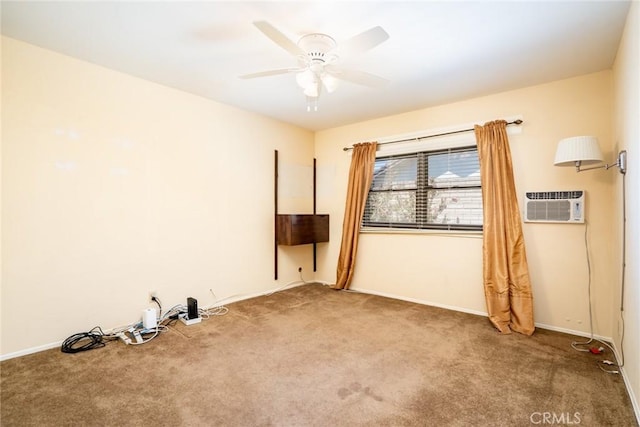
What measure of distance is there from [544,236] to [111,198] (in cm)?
423

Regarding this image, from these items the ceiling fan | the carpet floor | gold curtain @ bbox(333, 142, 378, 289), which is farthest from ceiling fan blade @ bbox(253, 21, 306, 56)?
gold curtain @ bbox(333, 142, 378, 289)

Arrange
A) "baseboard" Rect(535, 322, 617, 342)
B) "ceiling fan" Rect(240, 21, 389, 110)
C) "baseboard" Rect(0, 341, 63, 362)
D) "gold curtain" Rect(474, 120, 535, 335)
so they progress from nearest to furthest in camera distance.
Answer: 1. "ceiling fan" Rect(240, 21, 389, 110)
2. "baseboard" Rect(0, 341, 63, 362)
3. "baseboard" Rect(535, 322, 617, 342)
4. "gold curtain" Rect(474, 120, 535, 335)

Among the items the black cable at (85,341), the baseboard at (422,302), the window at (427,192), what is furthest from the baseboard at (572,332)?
the black cable at (85,341)

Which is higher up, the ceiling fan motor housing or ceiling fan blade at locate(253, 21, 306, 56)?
the ceiling fan motor housing

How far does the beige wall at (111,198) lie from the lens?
2424 millimetres

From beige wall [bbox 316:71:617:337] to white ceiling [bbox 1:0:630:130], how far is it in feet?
0.73

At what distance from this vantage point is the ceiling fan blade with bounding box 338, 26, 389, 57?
175 centimetres

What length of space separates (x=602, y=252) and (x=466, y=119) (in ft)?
6.12

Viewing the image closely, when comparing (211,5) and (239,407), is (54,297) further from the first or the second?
(211,5)

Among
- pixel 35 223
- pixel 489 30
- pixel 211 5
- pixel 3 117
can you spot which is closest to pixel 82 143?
pixel 3 117

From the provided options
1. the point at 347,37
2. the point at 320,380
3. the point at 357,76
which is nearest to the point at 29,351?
the point at 320,380

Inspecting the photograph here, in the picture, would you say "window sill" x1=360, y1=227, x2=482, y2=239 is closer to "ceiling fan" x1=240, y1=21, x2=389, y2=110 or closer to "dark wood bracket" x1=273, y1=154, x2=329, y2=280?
"dark wood bracket" x1=273, y1=154, x2=329, y2=280

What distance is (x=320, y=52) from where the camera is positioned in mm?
2139

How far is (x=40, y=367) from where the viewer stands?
2.25 metres
